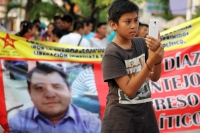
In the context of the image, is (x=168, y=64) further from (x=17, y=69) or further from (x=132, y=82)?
(x=132, y=82)

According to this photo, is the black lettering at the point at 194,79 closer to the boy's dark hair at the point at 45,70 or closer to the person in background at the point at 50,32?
the boy's dark hair at the point at 45,70

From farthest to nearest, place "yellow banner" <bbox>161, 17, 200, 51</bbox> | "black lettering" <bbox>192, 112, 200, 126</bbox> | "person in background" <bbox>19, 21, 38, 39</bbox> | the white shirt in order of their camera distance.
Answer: "person in background" <bbox>19, 21, 38, 39</bbox>, the white shirt, "yellow banner" <bbox>161, 17, 200, 51</bbox>, "black lettering" <bbox>192, 112, 200, 126</bbox>

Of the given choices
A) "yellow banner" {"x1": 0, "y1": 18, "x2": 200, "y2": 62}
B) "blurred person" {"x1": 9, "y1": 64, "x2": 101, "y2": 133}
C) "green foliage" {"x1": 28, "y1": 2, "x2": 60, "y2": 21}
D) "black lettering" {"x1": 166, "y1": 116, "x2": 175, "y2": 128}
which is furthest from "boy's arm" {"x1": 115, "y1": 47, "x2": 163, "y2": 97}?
"green foliage" {"x1": 28, "y1": 2, "x2": 60, "y2": 21}

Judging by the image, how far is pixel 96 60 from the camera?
23.0ft

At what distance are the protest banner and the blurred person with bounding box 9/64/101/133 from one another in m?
0.06

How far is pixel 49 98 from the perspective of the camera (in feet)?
22.2

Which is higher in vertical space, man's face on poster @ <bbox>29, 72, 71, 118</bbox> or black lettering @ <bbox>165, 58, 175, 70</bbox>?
black lettering @ <bbox>165, 58, 175, 70</bbox>

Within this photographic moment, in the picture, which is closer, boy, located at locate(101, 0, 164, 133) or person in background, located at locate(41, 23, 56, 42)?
boy, located at locate(101, 0, 164, 133)

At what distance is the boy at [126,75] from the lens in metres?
3.82

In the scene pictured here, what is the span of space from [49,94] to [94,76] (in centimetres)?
63

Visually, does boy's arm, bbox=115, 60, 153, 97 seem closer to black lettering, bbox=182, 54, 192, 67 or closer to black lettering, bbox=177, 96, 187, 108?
black lettering, bbox=177, 96, 187, 108

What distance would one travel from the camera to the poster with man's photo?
6734 millimetres

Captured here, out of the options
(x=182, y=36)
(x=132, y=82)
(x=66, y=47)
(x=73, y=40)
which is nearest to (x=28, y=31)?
(x=73, y=40)

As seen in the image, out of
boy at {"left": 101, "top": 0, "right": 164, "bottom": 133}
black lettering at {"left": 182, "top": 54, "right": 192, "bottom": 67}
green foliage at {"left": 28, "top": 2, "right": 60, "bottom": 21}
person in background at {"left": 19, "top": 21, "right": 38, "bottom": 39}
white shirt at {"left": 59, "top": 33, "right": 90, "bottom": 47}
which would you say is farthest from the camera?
green foliage at {"left": 28, "top": 2, "right": 60, "bottom": 21}
